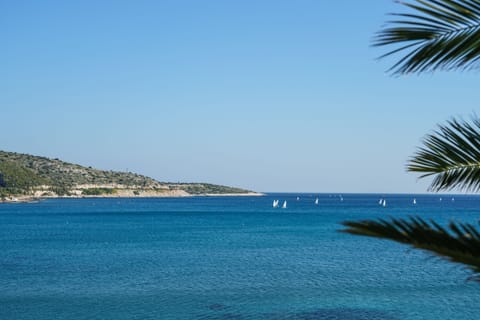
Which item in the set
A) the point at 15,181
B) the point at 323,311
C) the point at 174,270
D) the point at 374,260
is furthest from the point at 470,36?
the point at 15,181

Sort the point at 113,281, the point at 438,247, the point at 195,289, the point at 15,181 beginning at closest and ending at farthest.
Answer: the point at 438,247, the point at 195,289, the point at 113,281, the point at 15,181

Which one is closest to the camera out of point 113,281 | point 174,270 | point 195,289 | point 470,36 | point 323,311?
point 470,36

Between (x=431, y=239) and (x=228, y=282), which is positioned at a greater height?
(x=431, y=239)

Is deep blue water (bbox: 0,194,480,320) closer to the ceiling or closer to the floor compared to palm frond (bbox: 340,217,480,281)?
closer to the floor

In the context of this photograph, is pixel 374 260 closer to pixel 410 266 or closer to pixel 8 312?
pixel 410 266

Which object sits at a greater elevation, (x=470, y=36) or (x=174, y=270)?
(x=470, y=36)

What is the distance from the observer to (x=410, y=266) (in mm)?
42969

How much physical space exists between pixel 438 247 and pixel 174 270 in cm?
3937

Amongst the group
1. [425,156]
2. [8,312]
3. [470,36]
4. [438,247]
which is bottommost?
[8,312]

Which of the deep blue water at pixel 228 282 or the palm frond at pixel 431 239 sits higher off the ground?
the palm frond at pixel 431 239

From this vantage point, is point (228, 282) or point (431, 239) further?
point (228, 282)

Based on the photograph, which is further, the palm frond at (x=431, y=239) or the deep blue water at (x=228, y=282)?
the deep blue water at (x=228, y=282)

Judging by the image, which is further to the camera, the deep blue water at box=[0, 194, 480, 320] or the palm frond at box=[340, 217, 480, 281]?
the deep blue water at box=[0, 194, 480, 320]

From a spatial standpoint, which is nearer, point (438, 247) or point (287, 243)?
point (438, 247)
